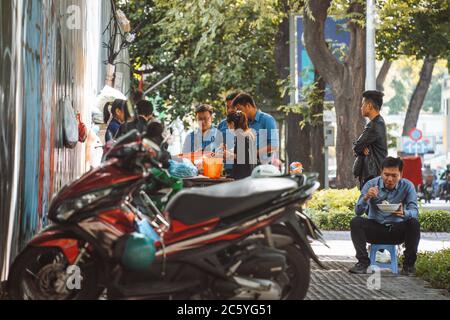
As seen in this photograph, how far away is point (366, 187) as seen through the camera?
12.4m

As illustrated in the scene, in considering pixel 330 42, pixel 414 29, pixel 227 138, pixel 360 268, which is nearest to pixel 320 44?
pixel 330 42

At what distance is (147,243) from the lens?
8.23 meters

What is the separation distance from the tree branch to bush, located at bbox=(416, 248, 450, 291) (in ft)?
43.1

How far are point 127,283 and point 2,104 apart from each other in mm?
2058

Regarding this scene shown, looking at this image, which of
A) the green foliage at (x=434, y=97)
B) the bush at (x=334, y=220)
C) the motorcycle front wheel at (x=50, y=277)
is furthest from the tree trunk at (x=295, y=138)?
the green foliage at (x=434, y=97)

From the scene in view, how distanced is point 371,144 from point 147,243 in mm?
5426

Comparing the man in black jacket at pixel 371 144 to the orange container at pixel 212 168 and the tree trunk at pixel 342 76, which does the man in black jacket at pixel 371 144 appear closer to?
the orange container at pixel 212 168

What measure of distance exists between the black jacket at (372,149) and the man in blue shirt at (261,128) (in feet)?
2.96

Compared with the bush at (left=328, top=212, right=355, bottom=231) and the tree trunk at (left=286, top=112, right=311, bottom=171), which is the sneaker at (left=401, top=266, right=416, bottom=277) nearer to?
the bush at (left=328, top=212, right=355, bottom=231)

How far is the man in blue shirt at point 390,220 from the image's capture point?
12.1m

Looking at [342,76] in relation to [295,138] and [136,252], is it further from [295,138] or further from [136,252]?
[136,252]

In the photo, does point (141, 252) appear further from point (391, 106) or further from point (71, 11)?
point (391, 106)

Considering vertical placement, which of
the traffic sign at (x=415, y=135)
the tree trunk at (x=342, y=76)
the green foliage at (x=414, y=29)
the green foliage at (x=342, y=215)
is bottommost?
the green foliage at (x=342, y=215)
